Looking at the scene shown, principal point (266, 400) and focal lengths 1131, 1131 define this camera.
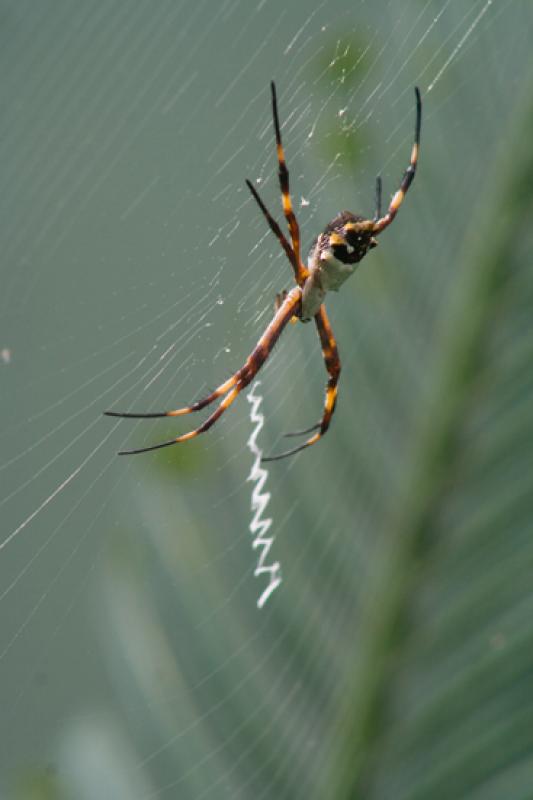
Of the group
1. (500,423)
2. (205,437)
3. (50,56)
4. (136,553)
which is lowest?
(500,423)

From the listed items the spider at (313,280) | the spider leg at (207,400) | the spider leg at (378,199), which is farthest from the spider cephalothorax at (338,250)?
the spider leg at (207,400)

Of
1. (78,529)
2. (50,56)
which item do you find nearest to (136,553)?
(50,56)

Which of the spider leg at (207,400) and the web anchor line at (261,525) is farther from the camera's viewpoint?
the spider leg at (207,400)

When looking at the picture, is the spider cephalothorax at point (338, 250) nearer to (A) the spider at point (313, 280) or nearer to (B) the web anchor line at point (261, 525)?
(A) the spider at point (313, 280)

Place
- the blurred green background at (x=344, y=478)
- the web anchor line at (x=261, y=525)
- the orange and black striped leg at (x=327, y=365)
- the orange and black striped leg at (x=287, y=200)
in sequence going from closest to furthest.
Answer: the blurred green background at (x=344, y=478)
the web anchor line at (x=261, y=525)
the orange and black striped leg at (x=287, y=200)
the orange and black striped leg at (x=327, y=365)

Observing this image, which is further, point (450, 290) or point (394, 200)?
point (394, 200)

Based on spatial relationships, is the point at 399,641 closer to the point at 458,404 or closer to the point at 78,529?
the point at 458,404

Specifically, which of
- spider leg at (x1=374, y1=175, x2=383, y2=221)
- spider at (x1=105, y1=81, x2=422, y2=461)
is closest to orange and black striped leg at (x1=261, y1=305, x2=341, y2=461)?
spider at (x1=105, y1=81, x2=422, y2=461)

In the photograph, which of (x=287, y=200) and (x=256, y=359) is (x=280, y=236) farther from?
(x=256, y=359)

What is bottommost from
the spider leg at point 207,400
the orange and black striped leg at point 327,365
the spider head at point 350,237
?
the orange and black striped leg at point 327,365
